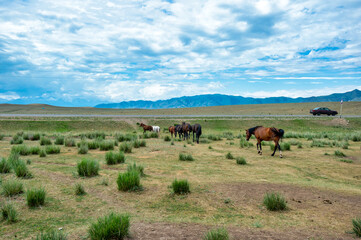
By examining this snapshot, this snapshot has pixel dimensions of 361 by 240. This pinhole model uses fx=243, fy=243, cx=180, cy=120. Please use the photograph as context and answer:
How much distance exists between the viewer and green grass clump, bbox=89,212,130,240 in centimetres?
447

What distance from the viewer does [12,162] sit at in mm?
9922

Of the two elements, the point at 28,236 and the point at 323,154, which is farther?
the point at 323,154

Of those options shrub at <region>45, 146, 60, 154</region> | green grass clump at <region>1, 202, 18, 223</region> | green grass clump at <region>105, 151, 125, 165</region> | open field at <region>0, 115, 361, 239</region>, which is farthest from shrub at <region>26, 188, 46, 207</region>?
shrub at <region>45, 146, 60, 154</region>

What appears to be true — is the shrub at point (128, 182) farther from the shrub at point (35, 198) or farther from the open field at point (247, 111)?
the open field at point (247, 111)

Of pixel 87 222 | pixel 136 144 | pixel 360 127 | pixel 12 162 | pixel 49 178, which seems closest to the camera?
pixel 87 222

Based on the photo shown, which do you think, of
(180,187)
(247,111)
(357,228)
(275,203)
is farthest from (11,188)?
(247,111)

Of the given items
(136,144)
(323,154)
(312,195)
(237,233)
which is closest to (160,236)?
(237,233)

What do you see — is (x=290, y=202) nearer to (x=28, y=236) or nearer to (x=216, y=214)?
(x=216, y=214)

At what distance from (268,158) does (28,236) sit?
514 inches

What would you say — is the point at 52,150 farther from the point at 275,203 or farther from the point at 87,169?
the point at 275,203

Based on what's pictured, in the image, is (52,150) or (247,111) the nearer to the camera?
(52,150)

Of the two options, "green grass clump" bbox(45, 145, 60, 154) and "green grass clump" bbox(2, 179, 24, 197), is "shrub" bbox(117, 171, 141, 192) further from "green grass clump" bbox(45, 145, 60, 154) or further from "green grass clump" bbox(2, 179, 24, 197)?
"green grass clump" bbox(45, 145, 60, 154)

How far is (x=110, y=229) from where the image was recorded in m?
4.54

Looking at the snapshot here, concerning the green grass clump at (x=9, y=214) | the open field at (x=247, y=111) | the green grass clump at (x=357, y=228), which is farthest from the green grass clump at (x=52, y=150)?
the open field at (x=247, y=111)
